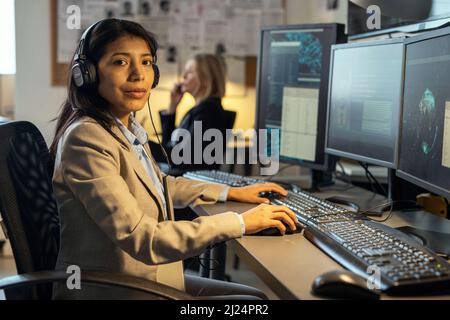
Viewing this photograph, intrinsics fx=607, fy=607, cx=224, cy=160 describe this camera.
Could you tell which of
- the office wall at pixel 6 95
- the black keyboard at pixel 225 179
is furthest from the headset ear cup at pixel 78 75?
the office wall at pixel 6 95

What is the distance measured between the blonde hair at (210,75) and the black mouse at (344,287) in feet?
7.76

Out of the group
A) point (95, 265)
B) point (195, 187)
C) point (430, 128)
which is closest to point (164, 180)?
point (195, 187)

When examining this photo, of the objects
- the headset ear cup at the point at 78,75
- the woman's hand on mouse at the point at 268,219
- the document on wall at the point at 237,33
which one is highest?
the document on wall at the point at 237,33

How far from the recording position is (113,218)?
1122 millimetres

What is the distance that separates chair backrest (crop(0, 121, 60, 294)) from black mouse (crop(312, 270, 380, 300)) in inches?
23.2

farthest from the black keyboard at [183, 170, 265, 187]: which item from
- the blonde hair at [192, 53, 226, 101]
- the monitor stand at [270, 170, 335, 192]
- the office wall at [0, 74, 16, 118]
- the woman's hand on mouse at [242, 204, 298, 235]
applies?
the office wall at [0, 74, 16, 118]

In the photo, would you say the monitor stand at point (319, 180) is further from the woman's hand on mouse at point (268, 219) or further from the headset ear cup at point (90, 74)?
the headset ear cup at point (90, 74)

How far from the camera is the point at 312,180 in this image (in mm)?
2057

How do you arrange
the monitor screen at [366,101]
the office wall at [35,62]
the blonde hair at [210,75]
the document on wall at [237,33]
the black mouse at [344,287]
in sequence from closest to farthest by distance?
the black mouse at [344,287] → the monitor screen at [366,101] → the blonde hair at [210,75] → the office wall at [35,62] → the document on wall at [237,33]

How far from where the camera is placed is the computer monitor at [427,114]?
4.15 ft

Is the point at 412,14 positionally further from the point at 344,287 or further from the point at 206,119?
the point at 206,119

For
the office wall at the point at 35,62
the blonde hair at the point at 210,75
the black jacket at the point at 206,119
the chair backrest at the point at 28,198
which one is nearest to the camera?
the chair backrest at the point at 28,198

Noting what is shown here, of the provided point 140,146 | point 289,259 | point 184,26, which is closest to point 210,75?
point 184,26

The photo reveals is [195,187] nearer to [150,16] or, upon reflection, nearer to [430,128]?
[430,128]
